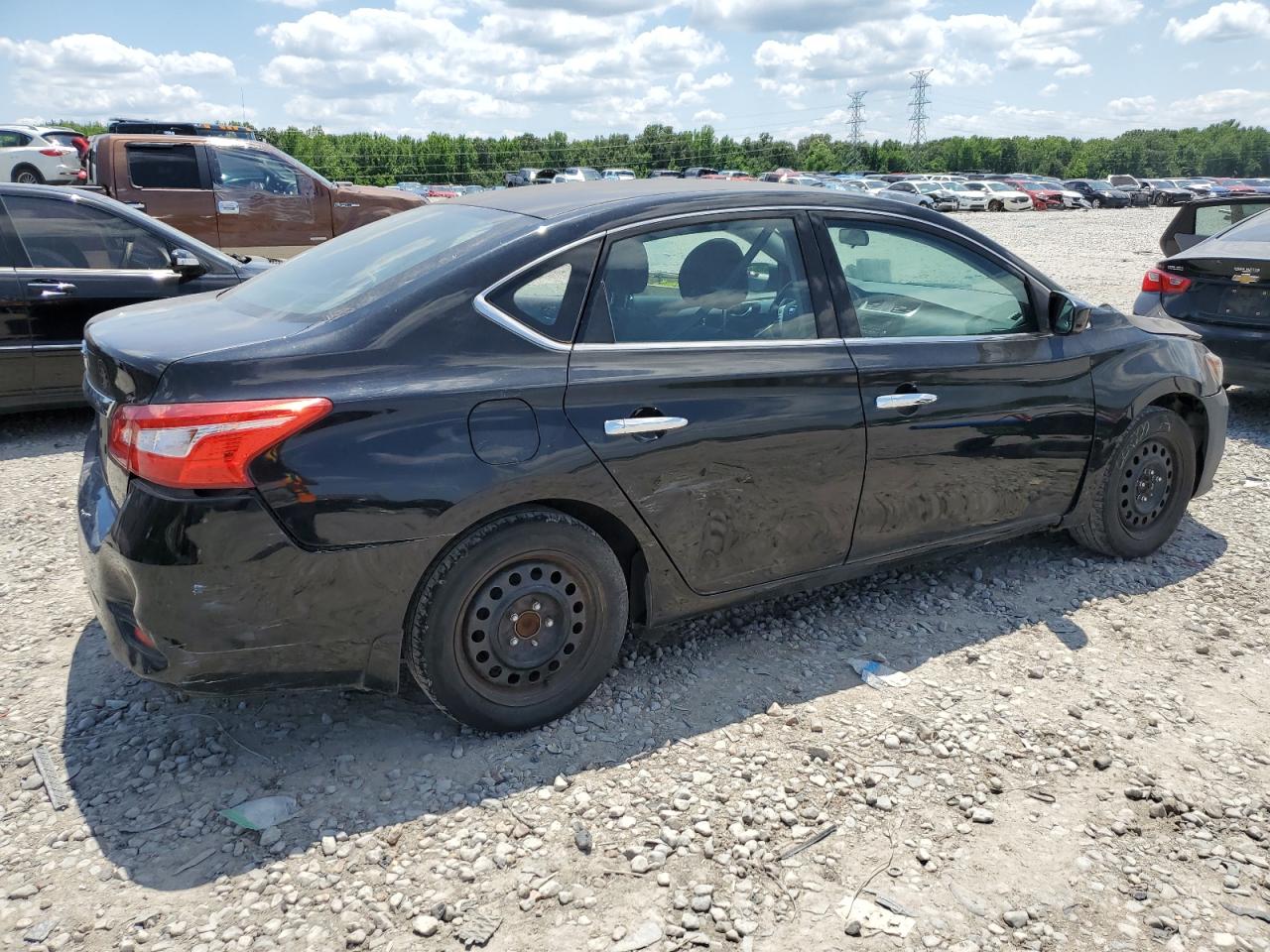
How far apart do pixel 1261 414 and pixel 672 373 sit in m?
6.30

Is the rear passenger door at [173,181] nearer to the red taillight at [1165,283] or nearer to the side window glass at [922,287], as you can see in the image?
the red taillight at [1165,283]

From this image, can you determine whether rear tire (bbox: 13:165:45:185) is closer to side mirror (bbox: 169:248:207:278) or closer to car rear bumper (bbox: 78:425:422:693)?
side mirror (bbox: 169:248:207:278)

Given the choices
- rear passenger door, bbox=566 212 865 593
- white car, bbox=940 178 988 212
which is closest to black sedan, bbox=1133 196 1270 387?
rear passenger door, bbox=566 212 865 593

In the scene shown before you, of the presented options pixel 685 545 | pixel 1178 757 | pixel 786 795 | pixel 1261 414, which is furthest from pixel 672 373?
pixel 1261 414

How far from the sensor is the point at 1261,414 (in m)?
7.41

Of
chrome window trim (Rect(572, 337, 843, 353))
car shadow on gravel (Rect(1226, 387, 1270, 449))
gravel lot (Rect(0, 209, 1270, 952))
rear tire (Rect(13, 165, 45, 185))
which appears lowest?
gravel lot (Rect(0, 209, 1270, 952))

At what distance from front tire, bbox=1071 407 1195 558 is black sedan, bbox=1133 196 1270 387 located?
2619mm

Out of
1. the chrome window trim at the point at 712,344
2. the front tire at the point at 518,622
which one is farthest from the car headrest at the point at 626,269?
the front tire at the point at 518,622

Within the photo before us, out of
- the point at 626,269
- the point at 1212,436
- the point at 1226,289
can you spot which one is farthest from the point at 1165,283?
the point at 626,269

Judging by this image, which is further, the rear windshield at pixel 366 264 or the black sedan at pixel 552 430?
the rear windshield at pixel 366 264

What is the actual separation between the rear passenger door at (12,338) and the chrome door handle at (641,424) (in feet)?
16.2

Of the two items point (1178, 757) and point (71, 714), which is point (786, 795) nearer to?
point (1178, 757)

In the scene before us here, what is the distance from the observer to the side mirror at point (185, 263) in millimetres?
6375

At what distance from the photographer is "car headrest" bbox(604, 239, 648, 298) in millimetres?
3117
